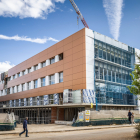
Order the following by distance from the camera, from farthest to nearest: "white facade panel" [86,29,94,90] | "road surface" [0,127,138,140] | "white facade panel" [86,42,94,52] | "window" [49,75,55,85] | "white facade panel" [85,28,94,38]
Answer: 1. "window" [49,75,55,85]
2. "white facade panel" [85,28,94,38]
3. "white facade panel" [86,42,94,52]
4. "white facade panel" [86,29,94,90]
5. "road surface" [0,127,138,140]

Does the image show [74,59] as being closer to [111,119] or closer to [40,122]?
[111,119]

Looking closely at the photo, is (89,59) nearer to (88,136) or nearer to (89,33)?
(89,33)

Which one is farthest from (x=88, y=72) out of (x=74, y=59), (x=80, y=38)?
(x=80, y=38)

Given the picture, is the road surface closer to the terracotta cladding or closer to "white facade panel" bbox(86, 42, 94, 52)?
the terracotta cladding

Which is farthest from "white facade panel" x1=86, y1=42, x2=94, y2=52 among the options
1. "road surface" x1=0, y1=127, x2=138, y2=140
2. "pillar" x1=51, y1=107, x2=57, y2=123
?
"road surface" x1=0, y1=127, x2=138, y2=140

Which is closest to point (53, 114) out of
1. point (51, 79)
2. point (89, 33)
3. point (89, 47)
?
point (51, 79)

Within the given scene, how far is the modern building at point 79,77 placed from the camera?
30.0m

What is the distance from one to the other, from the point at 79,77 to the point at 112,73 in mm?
7364

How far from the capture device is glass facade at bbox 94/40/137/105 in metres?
31.5

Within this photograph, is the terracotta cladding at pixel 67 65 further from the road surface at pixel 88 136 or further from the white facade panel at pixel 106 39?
the road surface at pixel 88 136

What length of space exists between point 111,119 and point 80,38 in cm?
1333

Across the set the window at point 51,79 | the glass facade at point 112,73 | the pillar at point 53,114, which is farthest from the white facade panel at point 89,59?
the pillar at point 53,114

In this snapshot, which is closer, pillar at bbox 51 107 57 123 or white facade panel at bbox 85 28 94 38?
white facade panel at bbox 85 28 94 38

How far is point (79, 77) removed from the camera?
30.1 meters
